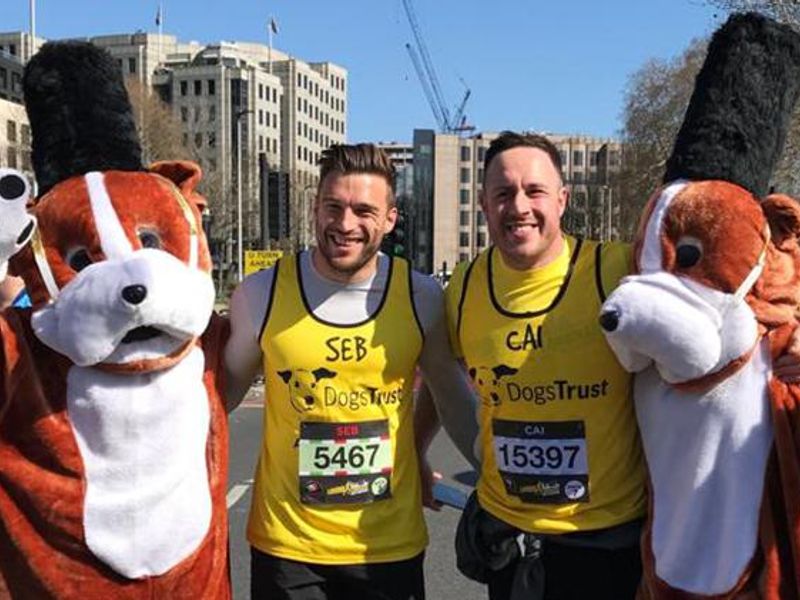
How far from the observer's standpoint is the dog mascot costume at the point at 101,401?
2662 mm

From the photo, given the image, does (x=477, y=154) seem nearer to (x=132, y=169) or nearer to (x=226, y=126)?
(x=226, y=126)

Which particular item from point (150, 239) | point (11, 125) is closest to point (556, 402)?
point (150, 239)

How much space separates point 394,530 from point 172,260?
122 cm

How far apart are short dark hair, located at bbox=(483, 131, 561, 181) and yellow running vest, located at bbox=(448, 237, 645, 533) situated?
358 mm

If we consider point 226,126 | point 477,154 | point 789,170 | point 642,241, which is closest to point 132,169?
point 642,241

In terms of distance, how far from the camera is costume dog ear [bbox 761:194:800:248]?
2.77 metres

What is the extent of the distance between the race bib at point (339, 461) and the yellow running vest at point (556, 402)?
409 millimetres

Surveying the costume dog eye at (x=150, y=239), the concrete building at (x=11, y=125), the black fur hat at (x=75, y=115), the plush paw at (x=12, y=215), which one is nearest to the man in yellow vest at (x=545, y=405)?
the costume dog eye at (x=150, y=239)

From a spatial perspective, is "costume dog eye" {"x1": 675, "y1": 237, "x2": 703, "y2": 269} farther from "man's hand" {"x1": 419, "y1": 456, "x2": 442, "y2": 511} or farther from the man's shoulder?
"man's hand" {"x1": 419, "y1": 456, "x2": 442, "y2": 511}

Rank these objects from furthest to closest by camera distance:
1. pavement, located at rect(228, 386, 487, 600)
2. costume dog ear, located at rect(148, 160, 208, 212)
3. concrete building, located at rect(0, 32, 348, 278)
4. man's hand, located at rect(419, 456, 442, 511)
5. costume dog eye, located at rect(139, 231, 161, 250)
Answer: concrete building, located at rect(0, 32, 348, 278) → pavement, located at rect(228, 386, 487, 600) → man's hand, located at rect(419, 456, 442, 511) → costume dog ear, located at rect(148, 160, 208, 212) → costume dog eye, located at rect(139, 231, 161, 250)

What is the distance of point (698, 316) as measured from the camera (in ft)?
8.56

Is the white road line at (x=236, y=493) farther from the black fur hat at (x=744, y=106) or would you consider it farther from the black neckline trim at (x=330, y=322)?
the black fur hat at (x=744, y=106)

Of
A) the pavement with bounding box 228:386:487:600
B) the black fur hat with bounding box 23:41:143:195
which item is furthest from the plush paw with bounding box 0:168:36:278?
the pavement with bounding box 228:386:487:600

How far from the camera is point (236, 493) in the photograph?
23.3 feet
